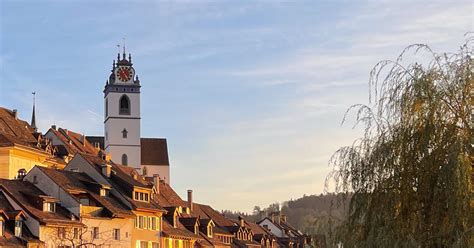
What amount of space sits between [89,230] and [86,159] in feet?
35.1

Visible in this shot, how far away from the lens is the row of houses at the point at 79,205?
188ft

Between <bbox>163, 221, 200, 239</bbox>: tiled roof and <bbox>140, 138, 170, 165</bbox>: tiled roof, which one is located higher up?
<bbox>140, 138, 170, 165</bbox>: tiled roof

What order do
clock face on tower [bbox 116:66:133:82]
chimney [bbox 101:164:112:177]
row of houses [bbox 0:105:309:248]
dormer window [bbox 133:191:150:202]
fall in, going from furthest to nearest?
clock face on tower [bbox 116:66:133:82] → chimney [bbox 101:164:112:177] → dormer window [bbox 133:191:150:202] → row of houses [bbox 0:105:309:248]

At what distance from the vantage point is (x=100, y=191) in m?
66.9

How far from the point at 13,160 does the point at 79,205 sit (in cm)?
1603

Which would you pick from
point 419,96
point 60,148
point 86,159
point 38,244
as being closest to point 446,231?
point 419,96

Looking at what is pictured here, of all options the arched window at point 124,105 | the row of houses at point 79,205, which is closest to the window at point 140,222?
the row of houses at point 79,205

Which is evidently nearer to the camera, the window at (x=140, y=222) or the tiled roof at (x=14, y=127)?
the window at (x=140, y=222)

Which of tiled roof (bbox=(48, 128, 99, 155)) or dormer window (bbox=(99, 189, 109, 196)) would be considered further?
tiled roof (bbox=(48, 128, 99, 155))

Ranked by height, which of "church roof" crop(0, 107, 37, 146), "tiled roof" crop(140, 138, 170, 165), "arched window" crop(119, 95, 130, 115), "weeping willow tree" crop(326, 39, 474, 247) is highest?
"arched window" crop(119, 95, 130, 115)

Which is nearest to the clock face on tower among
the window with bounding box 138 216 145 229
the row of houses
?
the row of houses

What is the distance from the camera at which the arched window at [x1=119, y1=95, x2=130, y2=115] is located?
13855cm

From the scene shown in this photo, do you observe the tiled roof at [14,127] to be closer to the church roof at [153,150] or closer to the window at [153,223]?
the window at [153,223]

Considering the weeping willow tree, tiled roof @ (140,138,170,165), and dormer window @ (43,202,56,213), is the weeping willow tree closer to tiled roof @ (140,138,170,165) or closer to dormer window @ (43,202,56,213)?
dormer window @ (43,202,56,213)
